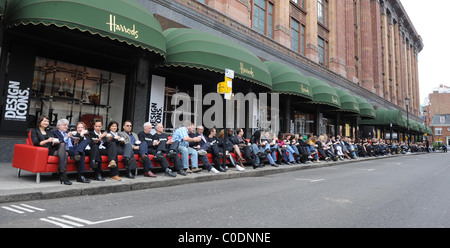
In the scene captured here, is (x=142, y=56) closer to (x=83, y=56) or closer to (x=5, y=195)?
(x=83, y=56)

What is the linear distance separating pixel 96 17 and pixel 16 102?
13.0 ft

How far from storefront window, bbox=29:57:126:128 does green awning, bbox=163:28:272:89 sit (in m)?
3.32

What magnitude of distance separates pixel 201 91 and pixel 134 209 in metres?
10.2

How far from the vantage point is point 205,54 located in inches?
401

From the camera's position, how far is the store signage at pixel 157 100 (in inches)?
463

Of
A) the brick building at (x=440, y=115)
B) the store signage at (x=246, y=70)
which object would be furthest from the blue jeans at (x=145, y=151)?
the brick building at (x=440, y=115)

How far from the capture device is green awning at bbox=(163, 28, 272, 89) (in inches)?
386

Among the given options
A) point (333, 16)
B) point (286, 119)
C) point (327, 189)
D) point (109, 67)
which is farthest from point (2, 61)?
point (333, 16)

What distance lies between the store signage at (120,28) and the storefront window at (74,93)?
12.5ft

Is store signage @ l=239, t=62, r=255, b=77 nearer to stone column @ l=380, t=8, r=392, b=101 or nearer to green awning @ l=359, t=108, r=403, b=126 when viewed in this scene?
green awning @ l=359, t=108, r=403, b=126

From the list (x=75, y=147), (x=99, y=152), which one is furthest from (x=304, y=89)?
(x=75, y=147)

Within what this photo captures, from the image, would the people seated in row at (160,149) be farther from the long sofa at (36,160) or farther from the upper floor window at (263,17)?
the upper floor window at (263,17)

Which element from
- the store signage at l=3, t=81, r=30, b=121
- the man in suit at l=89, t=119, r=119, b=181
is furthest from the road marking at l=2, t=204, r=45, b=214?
the store signage at l=3, t=81, r=30, b=121
